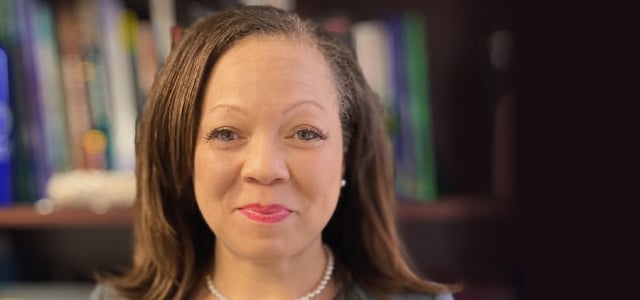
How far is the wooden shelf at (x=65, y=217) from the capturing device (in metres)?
0.88

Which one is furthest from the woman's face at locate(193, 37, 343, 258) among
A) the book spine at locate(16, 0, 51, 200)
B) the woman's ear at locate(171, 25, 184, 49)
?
the book spine at locate(16, 0, 51, 200)

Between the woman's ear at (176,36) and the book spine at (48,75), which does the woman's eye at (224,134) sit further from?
the book spine at (48,75)

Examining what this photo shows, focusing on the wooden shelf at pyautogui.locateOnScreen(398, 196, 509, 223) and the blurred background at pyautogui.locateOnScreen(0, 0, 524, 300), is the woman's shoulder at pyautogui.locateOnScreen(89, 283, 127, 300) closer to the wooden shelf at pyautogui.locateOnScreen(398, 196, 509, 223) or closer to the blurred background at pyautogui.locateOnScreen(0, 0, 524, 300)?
the blurred background at pyautogui.locateOnScreen(0, 0, 524, 300)

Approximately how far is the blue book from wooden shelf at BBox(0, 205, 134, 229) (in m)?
0.03

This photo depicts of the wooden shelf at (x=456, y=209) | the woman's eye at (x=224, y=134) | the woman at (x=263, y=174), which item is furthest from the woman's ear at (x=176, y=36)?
the wooden shelf at (x=456, y=209)

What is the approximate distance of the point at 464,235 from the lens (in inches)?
39.5

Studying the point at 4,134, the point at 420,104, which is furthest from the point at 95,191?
the point at 420,104

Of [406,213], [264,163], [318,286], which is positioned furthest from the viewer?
[406,213]

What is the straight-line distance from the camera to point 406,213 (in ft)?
2.85

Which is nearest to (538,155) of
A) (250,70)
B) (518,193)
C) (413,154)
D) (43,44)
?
(518,193)

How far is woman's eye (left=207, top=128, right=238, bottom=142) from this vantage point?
0.59 metres

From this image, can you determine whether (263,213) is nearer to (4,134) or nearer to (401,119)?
(401,119)

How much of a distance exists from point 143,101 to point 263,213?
1.27ft

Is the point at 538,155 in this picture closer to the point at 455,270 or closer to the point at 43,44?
the point at 455,270
